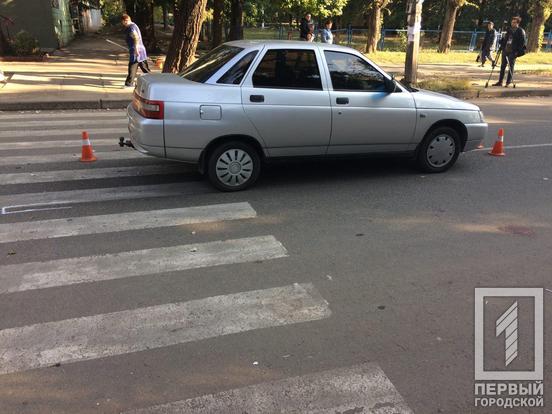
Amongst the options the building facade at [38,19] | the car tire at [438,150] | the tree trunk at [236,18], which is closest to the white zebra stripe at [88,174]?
the car tire at [438,150]

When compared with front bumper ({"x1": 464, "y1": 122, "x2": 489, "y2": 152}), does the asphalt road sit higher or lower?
lower

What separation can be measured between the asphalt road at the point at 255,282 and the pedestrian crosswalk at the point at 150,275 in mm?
14

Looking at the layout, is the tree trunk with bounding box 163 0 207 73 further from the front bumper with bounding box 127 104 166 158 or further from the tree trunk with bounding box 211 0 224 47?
the front bumper with bounding box 127 104 166 158

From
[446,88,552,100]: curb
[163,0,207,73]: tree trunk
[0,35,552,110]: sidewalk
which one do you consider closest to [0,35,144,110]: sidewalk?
[0,35,552,110]: sidewalk

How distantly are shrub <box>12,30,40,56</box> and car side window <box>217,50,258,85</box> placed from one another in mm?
16254

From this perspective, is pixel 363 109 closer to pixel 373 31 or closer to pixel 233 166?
pixel 233 166

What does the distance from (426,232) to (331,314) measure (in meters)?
1.97

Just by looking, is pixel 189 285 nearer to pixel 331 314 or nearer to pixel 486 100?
pixel 331 314

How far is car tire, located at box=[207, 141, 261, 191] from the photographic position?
618 cm

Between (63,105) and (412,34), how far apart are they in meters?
9.68

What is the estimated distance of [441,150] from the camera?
7.31m

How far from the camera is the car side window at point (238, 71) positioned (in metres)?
6.11

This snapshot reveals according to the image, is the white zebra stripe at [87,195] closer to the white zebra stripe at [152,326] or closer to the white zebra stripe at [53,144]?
the white zebra stripe at [53,144]

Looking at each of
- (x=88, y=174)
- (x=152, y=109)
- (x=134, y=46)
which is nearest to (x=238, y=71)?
(x=152, y=109)
